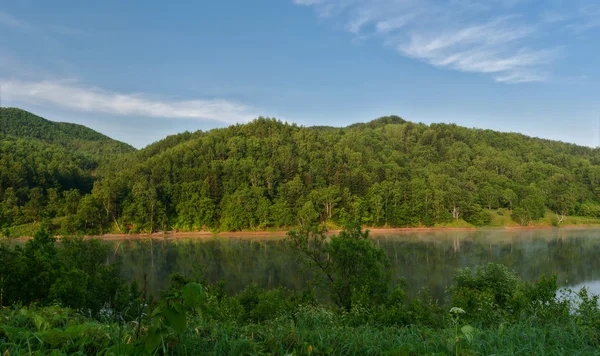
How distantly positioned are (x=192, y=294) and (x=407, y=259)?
46.3 meters

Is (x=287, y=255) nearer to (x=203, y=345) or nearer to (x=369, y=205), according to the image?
(x=369, y=205)

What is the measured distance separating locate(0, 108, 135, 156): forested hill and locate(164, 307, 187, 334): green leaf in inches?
7006

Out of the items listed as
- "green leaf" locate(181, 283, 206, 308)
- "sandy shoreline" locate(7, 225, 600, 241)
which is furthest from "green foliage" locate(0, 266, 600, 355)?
"sandy shoreline" locate(7, 225, 600, 241)

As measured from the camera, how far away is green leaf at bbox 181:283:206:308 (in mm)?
1706

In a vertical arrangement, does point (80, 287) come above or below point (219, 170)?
below

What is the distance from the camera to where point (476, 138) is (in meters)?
143

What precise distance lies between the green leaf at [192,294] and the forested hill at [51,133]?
584 feet

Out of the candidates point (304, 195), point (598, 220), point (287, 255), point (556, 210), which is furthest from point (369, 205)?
point (598, 220)

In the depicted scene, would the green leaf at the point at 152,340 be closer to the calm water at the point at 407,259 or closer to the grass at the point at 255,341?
the grass at the point at 255,341

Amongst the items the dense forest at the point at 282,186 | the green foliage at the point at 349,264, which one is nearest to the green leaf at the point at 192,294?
the green foliage at the point at 349,264

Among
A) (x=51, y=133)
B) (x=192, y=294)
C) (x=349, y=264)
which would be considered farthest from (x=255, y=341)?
(x=51, y=133)

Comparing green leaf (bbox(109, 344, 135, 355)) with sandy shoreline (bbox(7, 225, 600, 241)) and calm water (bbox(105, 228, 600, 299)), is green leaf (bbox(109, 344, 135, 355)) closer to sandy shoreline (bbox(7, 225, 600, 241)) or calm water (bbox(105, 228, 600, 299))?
calm water (bbox(105, 228, 600, 299))

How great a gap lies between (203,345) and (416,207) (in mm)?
85142

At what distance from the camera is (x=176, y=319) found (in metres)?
1.83
